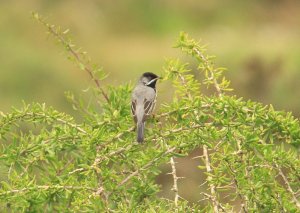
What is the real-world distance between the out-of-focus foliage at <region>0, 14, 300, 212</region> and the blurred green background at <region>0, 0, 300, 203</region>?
7.62 m

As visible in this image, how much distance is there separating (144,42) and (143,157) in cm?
1557

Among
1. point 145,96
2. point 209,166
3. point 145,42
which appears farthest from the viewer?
point 145,42

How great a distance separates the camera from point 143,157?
4.08m

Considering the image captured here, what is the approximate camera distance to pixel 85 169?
4.13 meters

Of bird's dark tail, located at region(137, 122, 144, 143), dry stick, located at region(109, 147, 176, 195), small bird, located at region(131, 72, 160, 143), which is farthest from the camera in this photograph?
small bird, located at region(131, 72, 160, 143)

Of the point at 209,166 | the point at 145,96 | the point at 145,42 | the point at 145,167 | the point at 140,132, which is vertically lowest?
the point at 145,167

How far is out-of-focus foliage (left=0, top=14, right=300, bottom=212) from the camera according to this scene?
3.94 m

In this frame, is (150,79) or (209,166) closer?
(209,166)

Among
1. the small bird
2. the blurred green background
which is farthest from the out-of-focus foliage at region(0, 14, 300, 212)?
the blurred green background

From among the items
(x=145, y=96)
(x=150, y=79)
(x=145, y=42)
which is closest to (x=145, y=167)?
(x=145, y=96)

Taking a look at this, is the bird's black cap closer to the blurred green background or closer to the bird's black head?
the bird's black head

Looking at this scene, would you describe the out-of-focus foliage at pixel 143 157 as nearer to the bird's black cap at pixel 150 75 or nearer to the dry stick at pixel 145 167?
the dry stick at pixel 145 167

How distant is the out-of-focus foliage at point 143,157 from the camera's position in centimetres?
394

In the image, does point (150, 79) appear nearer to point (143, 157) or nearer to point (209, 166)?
point (209, 166)
